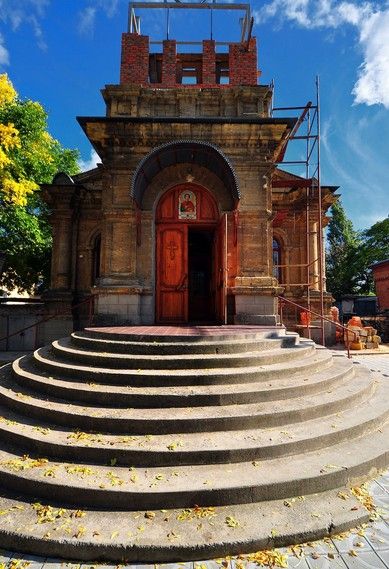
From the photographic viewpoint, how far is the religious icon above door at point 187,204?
356 inches

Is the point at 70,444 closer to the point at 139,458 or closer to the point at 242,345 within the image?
the point at 139,458

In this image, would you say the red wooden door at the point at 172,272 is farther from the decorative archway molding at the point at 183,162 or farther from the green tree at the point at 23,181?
the green tree at the point at 23,181

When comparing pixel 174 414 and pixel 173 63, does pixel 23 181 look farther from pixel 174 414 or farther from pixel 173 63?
pixel 174 414

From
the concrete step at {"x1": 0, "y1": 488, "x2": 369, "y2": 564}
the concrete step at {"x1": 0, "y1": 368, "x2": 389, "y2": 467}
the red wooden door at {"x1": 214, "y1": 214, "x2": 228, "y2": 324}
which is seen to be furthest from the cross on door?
the concrete step at {"x1": 0, "y1": 488, "x2": 369, "y2": 564}

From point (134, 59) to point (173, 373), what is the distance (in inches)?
368

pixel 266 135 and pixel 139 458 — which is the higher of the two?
pixel 266 135

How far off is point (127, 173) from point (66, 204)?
639cm

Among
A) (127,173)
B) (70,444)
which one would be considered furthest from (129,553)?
(127,173)

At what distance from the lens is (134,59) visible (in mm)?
9094

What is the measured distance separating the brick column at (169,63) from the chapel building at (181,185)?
0.03 metres

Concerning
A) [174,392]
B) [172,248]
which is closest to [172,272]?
[172,248]

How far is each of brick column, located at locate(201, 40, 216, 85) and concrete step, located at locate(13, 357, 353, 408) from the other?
8881mm

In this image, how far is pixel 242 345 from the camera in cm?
531

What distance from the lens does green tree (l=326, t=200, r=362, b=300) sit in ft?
108
